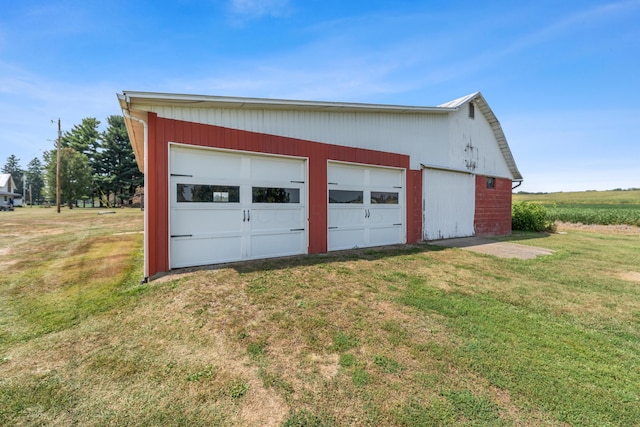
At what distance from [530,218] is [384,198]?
39.5 ft

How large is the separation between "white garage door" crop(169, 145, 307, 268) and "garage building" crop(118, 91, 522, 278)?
0.02m

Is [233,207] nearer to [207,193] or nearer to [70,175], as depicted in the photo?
[207,193]

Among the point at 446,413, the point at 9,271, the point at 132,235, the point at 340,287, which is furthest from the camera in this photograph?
the point at 132,235

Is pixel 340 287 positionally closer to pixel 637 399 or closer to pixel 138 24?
pixel 637 399

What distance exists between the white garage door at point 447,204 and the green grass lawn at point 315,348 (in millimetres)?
4396

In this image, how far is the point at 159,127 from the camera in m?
4.83

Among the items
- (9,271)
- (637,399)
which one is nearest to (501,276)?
(637,399)

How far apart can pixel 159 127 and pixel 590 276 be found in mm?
9290

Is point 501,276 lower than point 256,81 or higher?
lower

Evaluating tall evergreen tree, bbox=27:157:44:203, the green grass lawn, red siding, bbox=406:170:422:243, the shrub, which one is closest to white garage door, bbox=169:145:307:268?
the green grass lawn

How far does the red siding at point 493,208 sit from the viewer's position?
11734mm

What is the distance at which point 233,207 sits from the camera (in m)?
5.62

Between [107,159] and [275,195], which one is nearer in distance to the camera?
[275,195]

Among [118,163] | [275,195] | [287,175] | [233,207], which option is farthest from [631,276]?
[118,163]
